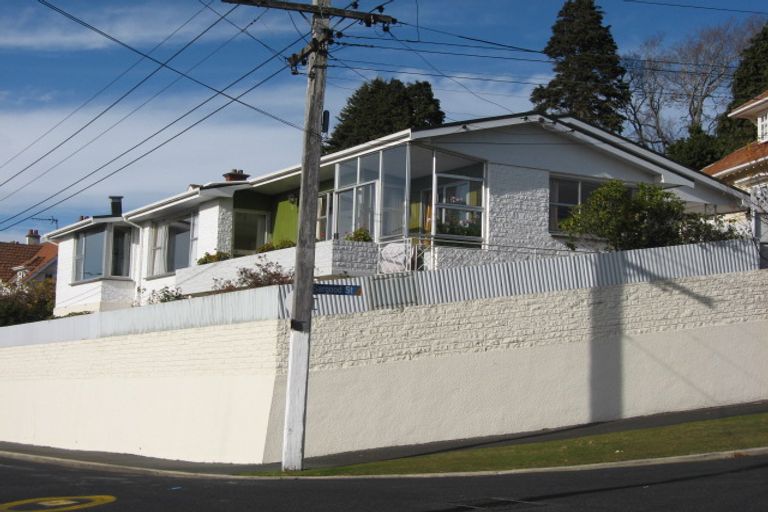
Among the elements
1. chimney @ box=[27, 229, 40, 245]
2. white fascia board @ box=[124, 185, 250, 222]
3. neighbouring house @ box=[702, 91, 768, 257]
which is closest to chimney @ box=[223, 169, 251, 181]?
white fascia board @ box=[124, 185, 250, 222]

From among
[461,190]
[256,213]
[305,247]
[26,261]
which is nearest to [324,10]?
[305,247]

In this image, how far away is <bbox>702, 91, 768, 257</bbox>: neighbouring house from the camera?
22.9m

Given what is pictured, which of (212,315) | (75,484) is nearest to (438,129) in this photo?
(212,315)

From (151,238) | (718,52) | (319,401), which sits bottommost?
(319,401)

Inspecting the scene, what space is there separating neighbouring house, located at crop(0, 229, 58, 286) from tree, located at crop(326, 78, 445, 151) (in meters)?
16.3

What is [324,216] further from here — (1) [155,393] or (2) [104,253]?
(2) [104,253]

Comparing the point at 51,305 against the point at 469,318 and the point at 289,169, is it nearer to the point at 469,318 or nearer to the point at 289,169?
the point at 289,169

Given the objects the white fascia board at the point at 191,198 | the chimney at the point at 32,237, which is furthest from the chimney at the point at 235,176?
the chimney at the point at 32,237

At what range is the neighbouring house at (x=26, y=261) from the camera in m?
53.2

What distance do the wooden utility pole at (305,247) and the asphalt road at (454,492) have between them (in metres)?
1.78

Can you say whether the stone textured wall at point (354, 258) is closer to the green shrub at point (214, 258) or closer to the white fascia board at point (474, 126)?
the white fascia board at point (474, 126)

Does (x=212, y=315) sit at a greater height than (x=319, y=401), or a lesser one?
greater

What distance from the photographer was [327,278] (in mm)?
24828

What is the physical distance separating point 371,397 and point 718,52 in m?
44.4
